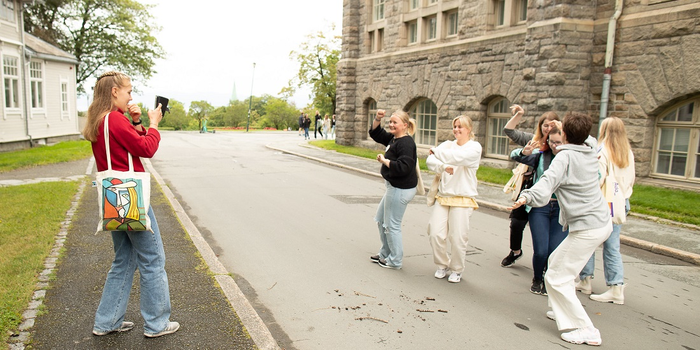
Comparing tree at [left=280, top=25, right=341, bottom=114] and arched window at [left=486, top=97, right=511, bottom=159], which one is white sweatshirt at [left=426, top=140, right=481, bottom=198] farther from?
tree at [left=280, top=25, right=341, bottom=114]

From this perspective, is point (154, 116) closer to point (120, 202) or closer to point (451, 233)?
point (120, 202)

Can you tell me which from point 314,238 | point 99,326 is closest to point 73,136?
point 314,238

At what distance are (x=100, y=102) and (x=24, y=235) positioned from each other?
4.29 metres

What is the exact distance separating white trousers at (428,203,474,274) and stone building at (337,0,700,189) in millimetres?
8725

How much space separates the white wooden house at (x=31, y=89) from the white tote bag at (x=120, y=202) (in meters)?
20.2

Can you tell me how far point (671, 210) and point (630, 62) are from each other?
14.6 ft

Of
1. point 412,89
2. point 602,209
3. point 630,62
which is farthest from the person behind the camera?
point 412,89

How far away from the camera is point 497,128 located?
58.2ft

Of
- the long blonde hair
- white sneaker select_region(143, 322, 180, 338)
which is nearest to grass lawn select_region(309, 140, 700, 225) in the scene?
the long blonde hair

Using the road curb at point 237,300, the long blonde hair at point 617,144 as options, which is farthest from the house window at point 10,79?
the long blonde hair at point 617,144

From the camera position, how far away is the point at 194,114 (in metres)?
66.5

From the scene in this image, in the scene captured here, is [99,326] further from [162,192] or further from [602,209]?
[162,192]

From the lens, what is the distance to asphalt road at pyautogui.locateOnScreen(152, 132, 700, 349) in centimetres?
454

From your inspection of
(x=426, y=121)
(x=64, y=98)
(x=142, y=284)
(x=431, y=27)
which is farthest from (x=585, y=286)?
(x=64, y=98)
